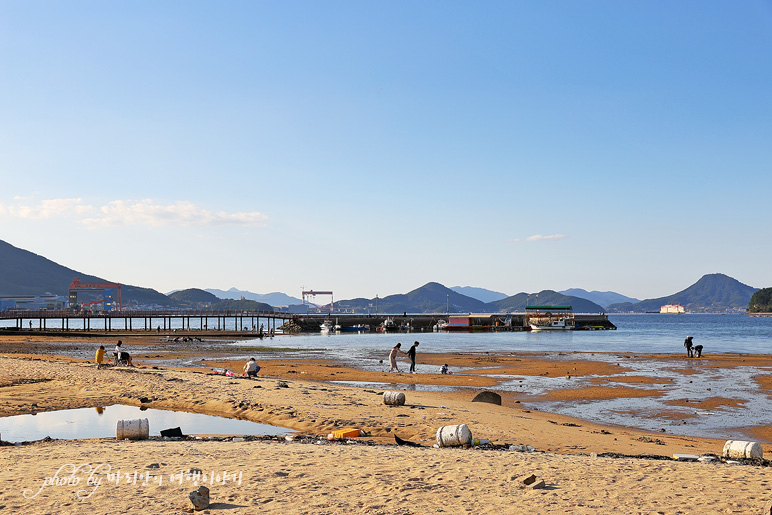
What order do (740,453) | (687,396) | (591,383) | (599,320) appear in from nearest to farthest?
(740,453), (687,396), (591,383), (599,320)

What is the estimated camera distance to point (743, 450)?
39.9ft

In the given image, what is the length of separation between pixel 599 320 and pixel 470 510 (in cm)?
14812

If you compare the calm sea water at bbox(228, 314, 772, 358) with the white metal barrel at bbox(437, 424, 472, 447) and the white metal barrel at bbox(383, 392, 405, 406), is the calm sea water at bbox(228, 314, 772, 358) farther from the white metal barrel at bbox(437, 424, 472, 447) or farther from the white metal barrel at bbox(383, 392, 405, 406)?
the white metal barrel at bbox(437, 424, 472, 447)

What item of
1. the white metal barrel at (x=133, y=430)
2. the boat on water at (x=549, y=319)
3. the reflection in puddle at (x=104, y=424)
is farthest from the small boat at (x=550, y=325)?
the white metal barrel at (x=133, y=430)

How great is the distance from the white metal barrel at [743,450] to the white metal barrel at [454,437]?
17.4ft

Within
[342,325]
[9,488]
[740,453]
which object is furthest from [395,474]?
[342,325]

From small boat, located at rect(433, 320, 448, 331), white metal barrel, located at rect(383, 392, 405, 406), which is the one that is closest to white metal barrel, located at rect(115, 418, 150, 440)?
white metal barrel, located at rect(383, 392, 405, 406)

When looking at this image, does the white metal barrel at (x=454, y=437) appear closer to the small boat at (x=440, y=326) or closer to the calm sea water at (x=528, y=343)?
the calm sea water at (x=528, y=343)

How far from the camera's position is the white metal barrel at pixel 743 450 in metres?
12.0

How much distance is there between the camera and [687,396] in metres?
26.1

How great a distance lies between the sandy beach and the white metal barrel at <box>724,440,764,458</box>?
2.80ft

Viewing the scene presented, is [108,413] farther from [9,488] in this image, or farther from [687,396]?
[687,396]

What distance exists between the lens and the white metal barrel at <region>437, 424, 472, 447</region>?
13539mm

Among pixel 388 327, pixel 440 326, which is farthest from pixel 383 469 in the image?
pixel 440 326
